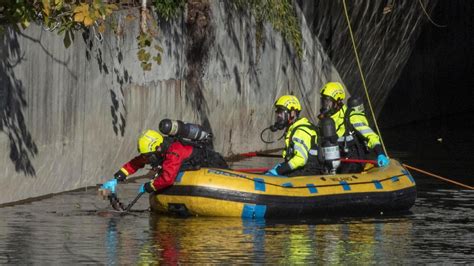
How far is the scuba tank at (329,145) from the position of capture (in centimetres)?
1816

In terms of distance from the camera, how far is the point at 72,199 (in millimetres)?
18547

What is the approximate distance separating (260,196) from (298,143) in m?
1.06

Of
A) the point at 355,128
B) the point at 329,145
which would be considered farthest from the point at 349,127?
the point at 329,145

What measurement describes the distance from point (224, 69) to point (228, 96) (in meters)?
0.46

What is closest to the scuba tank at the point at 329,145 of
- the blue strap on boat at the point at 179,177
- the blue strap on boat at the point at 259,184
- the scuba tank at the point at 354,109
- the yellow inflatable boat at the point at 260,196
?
the yellow inflatable boat at the point at 260,196

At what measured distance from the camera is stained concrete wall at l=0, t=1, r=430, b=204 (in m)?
17.9

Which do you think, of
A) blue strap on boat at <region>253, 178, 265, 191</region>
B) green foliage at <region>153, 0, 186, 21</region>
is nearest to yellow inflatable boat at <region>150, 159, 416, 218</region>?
blue strap on boat at <region>253, 178, 265, 191</region>

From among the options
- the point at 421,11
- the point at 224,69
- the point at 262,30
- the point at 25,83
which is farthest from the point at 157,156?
the point at 421,11

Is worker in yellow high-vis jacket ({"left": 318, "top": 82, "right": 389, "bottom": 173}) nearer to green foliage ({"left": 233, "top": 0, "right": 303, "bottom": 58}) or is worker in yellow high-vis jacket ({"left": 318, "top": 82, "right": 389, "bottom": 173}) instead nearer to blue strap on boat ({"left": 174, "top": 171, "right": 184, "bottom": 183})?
blue strap on boat ({"left": 174, "top": 171, "right": 184, "bottom": 183})

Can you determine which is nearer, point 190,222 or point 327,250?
point 327,250

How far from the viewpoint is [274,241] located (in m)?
15.3

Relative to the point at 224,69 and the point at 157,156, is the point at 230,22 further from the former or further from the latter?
the point at 157,156

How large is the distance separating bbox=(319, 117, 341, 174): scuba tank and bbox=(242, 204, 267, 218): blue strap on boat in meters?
1.48

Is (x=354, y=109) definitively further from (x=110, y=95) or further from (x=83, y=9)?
(x=83, y=9)
